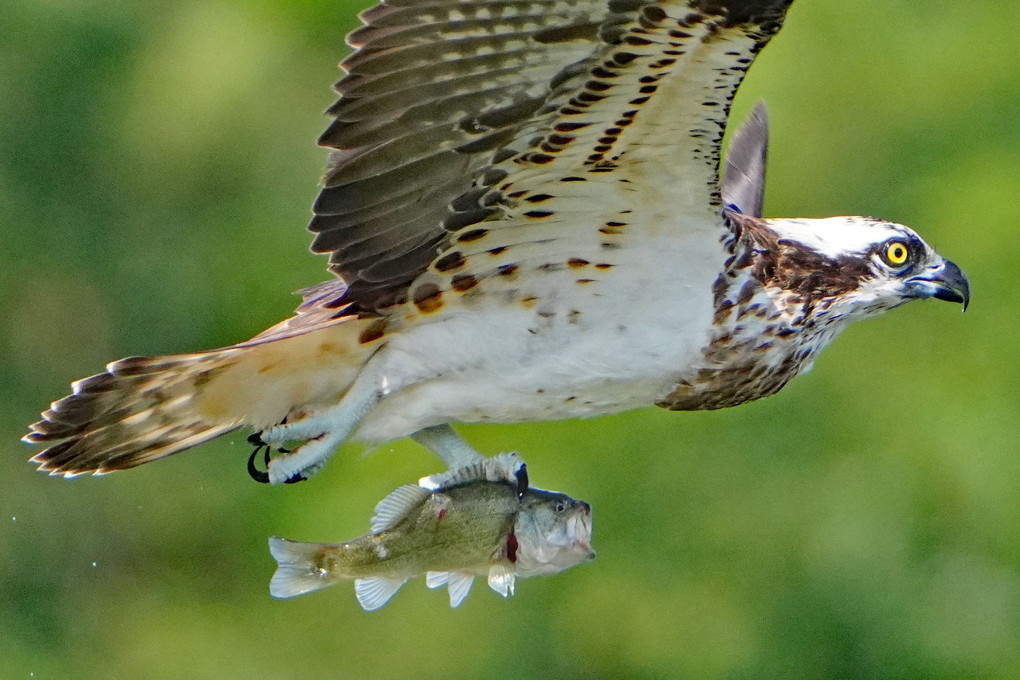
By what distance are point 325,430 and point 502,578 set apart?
29.3 inches

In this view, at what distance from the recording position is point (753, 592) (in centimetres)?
927

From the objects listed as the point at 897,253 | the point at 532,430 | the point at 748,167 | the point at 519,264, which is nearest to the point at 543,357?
the point at 519,264

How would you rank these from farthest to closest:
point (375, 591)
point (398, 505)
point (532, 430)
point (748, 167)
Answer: point (532, 430), point (748, 167), point (375, 591), point (398, 505)

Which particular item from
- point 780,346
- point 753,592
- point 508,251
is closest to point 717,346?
point 780,346

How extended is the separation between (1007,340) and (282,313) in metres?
4.29

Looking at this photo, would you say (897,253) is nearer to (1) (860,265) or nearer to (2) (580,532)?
(1) (860,265)

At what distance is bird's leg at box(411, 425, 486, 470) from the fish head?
0.73 metres

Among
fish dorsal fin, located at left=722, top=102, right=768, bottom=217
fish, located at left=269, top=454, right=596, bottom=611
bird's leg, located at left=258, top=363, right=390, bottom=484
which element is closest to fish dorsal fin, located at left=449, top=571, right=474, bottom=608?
fish, located at left=269, top=454, right=596, bottom=611

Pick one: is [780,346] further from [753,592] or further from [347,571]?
[753,592]

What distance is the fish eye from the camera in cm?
507

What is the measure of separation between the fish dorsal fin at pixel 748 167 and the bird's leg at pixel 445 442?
1672 mm

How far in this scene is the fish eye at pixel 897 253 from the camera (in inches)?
200

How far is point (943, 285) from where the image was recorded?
515cm

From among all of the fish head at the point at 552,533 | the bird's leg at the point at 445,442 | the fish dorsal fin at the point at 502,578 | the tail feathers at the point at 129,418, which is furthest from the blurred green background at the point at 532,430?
the fish head at the point at 552,533
